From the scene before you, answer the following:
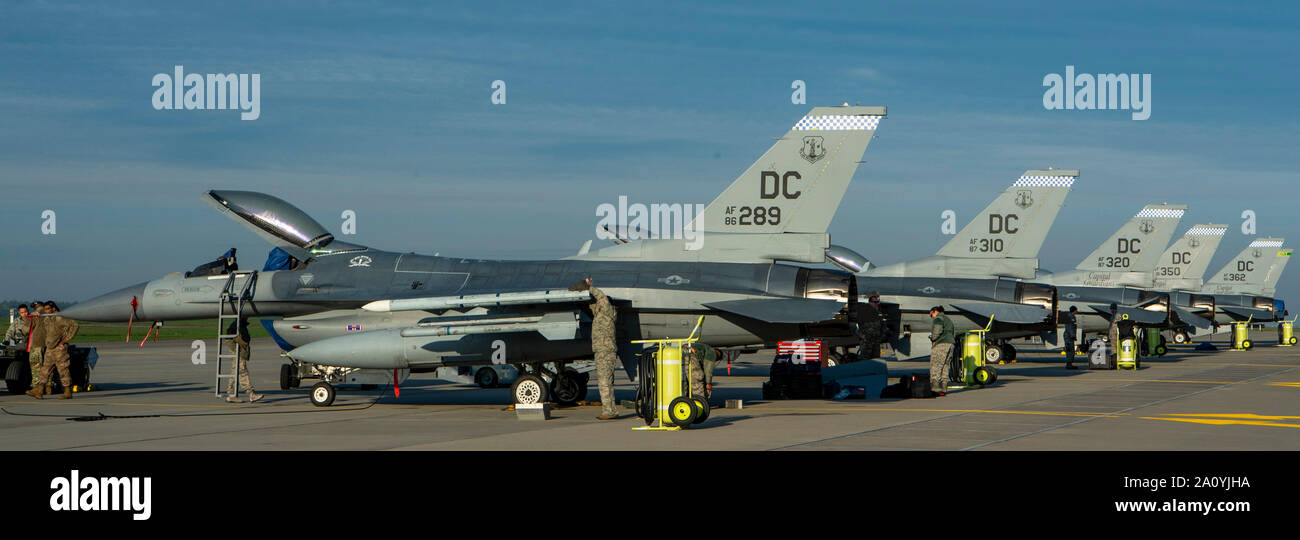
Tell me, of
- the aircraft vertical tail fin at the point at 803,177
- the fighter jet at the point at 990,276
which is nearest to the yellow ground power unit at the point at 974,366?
the fighter jet at the point at 990,276

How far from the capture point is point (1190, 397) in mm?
16547

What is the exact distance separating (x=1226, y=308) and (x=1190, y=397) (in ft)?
103

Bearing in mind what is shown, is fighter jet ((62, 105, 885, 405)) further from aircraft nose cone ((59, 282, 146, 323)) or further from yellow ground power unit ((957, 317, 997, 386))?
yellow ground power unit ((957, 317, 997, 386))

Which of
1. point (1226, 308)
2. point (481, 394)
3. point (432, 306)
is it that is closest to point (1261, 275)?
point (1226, 308)

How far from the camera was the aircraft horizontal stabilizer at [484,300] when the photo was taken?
43.6 ft

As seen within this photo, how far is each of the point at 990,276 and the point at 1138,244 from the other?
47.8 ft

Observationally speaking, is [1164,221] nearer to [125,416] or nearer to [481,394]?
[481,394]

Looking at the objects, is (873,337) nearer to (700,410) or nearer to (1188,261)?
(700,410)

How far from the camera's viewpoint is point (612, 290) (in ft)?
47.8

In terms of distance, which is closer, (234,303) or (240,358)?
(234,303)

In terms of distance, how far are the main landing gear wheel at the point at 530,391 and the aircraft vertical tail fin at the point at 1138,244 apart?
27728mm

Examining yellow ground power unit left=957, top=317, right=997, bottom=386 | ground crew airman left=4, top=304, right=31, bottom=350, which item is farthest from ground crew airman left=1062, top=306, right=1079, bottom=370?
ground crew airman left=4, top=304, right=31, bottom=350

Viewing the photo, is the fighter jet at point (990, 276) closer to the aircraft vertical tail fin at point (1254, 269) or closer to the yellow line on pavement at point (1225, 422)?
the yellow line on pavement at point (1225, 422)

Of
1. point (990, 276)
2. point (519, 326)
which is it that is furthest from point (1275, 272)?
point (519, 326)
